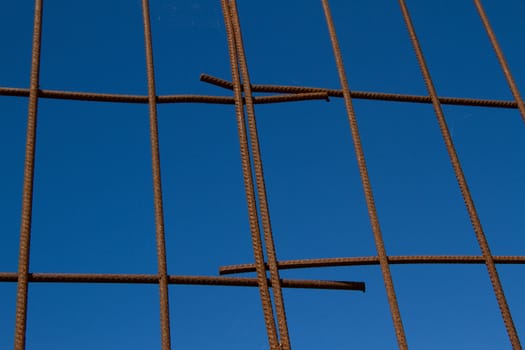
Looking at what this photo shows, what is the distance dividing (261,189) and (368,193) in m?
0.40

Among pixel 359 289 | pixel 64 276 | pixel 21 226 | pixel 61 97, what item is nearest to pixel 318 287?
pixel 359 289

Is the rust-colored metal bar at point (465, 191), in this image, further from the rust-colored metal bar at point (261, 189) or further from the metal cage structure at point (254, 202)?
the rust-colored metal bar at point (261, 189)

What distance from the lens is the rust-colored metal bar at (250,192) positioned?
1956 millimetres

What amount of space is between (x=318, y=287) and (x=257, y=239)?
0.26 meters

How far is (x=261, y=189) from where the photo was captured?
2188mm

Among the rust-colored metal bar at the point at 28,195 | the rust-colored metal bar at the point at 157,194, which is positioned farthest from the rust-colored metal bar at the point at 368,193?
the rust-colored metal bar at the point at 28,195

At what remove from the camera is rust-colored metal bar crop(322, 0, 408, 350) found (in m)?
2.04

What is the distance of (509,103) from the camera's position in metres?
2.80

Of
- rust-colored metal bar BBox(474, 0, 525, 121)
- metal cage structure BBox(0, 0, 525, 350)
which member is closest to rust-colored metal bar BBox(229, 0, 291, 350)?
metal cage structure BBox(0, 0, 525, 350)

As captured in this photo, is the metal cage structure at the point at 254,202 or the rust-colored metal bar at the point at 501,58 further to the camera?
the rust-colored metal bar at the point at 501,58

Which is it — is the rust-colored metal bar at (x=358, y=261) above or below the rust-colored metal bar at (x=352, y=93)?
below

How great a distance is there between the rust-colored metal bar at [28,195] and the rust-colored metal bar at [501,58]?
201 centimetres

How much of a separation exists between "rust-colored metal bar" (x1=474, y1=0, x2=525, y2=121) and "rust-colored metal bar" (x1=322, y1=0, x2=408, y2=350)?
809 millimetres

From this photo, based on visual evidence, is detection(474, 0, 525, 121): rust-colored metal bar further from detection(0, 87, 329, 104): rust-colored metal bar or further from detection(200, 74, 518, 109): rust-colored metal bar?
detection(0, 87, 329, 104): rust-colored metal bar
